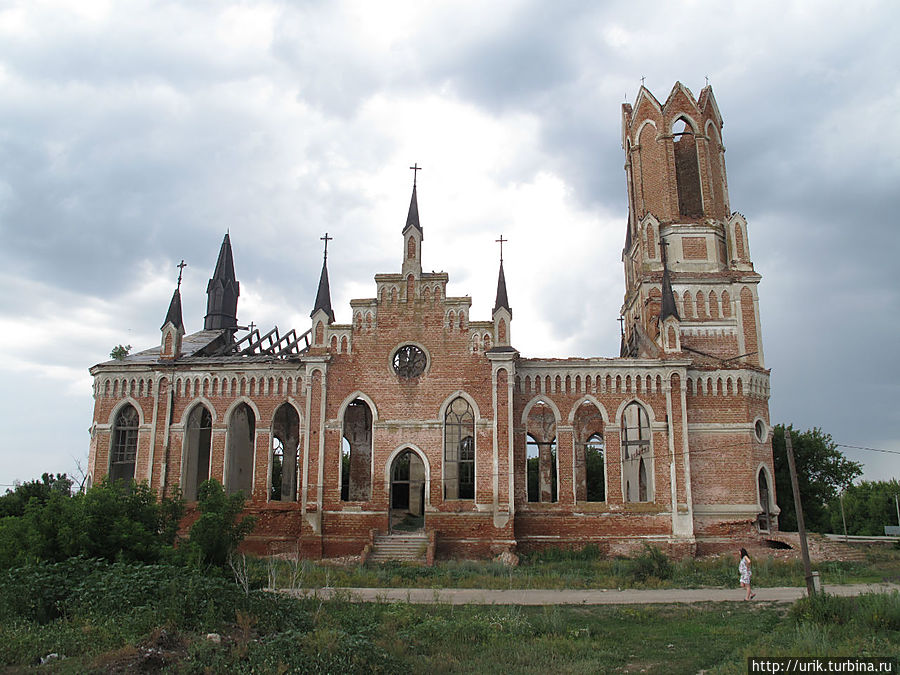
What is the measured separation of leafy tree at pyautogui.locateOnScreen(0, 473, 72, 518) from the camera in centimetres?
2847

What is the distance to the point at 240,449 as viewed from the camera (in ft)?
104

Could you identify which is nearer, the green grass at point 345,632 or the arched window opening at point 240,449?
the green grass at point 345,632

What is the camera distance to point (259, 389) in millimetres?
28703

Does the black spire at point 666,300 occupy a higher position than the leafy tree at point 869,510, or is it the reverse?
the black spire at point 666,300

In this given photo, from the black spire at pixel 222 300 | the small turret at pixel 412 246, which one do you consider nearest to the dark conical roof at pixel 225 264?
the black spire at pixel 222 300

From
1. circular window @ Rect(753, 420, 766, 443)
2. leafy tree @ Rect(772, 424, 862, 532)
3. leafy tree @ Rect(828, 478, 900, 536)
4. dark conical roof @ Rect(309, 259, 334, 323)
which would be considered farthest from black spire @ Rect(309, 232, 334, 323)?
leafy tree @ Rect(828, 478, 900, 536)

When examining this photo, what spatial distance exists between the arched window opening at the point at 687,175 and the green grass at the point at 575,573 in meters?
16.4

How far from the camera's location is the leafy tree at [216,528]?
15.1 metres

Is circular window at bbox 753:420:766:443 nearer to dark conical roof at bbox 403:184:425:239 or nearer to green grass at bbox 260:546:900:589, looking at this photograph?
green grass at bbox 260:546:900:589

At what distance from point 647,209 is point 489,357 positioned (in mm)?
12683

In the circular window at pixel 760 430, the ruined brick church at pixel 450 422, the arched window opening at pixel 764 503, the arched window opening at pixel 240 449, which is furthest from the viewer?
the arched window opening at pixel 240 449

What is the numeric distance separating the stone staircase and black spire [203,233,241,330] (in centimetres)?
1609

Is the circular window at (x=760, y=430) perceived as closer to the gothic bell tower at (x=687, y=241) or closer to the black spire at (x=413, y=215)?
the gothic bell tower at (x=687, y=241)

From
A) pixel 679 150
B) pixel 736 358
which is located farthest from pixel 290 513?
pixel 679 150
